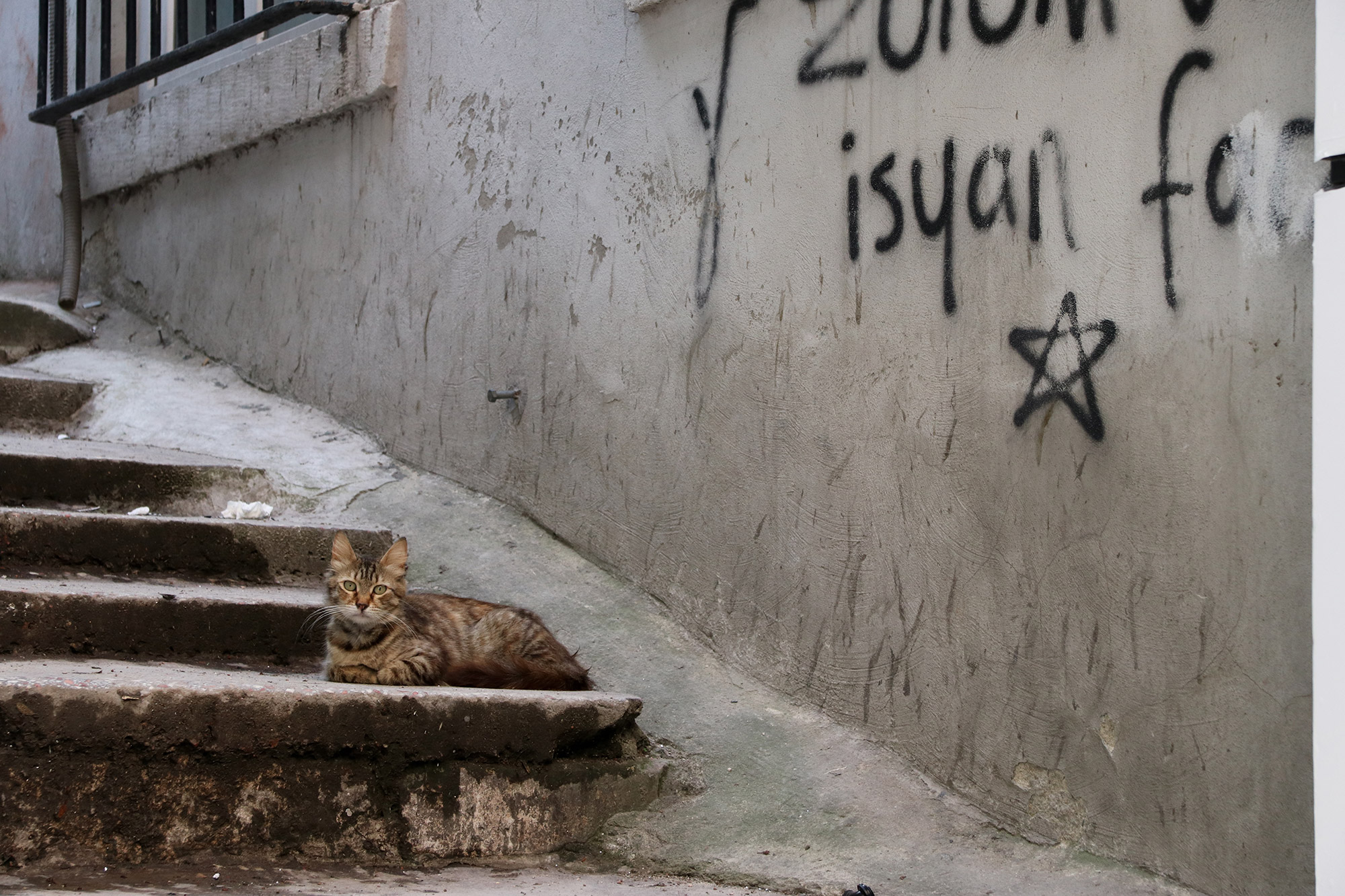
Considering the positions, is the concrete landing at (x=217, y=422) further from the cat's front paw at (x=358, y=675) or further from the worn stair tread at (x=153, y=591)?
the cat's front paw at (x=358, y=675)

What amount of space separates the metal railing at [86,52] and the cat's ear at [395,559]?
3540 mm

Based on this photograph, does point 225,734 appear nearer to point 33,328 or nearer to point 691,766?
point 691,766

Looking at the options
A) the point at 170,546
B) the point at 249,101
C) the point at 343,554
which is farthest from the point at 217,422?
the point at 343,554

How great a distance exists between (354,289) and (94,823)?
300 centimetres

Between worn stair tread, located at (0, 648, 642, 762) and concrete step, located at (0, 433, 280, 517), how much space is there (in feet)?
3.77

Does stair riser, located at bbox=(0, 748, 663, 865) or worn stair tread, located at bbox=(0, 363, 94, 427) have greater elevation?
worn stair tread, located at bbox=(0, 363, 94, 427)

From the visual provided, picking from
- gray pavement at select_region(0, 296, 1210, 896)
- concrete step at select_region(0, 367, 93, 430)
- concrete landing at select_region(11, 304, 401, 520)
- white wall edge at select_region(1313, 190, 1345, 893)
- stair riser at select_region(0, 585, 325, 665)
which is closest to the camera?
white wall edge at select_region(1313, 190, 1345, 893)

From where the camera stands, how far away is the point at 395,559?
11.2ft

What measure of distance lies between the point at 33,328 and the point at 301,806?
13.9 ft

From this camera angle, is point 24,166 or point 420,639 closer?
point 420,639

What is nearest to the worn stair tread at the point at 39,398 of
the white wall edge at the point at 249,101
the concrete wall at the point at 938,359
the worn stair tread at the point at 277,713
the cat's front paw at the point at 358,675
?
the white wall edge at the point at 249,101

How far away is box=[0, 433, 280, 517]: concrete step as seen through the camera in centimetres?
401

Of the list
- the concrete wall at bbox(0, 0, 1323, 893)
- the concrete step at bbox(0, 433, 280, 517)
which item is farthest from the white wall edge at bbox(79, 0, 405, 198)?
the concrete step at bbox(0, 433, 280, 517)

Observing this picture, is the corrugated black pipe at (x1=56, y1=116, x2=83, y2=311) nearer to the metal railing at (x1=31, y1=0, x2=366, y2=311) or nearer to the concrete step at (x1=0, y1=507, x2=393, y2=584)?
the metal railing at (x1=31, y1=0, x2=366, y2=311)
